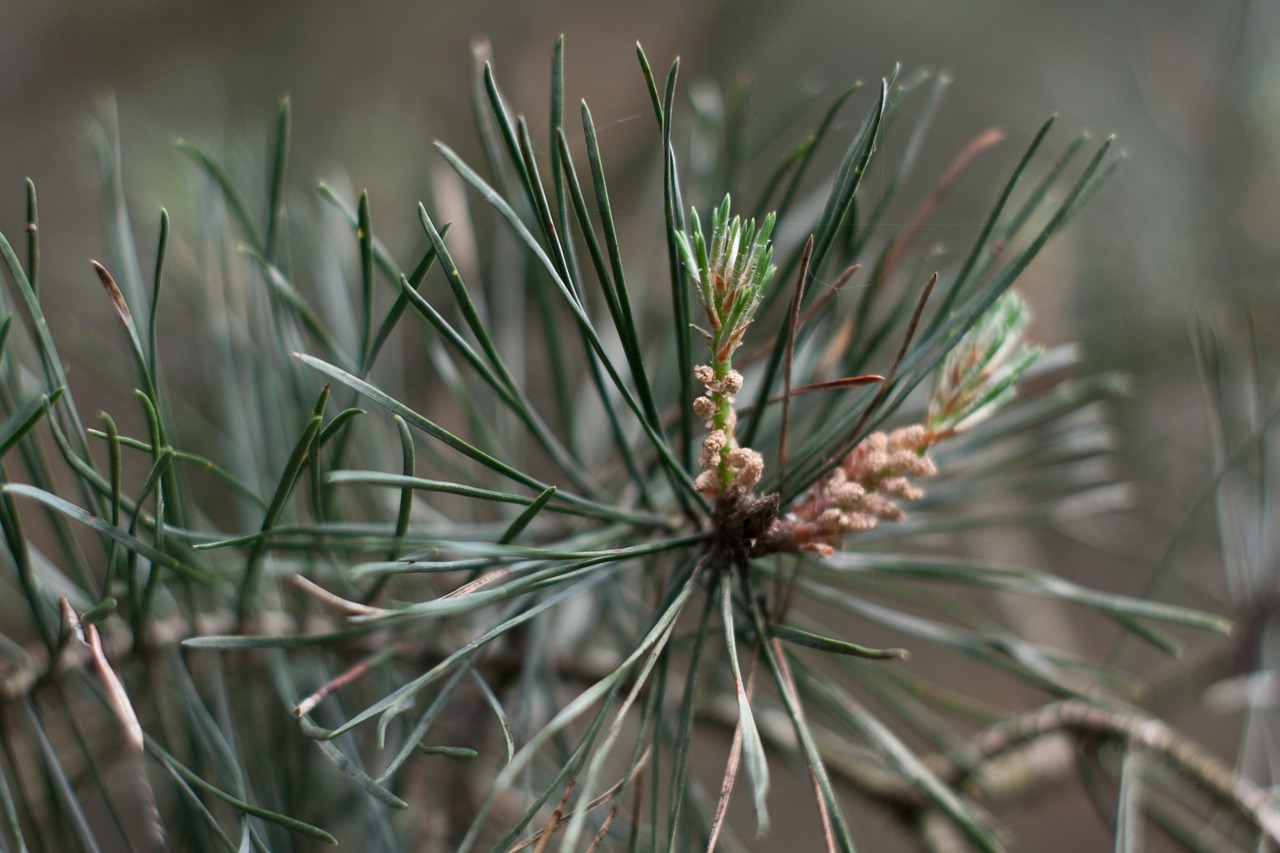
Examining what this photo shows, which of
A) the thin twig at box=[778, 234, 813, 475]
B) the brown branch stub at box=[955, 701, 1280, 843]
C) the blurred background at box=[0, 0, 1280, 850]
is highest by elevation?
the blurred background at box=[0, 0, 1280, 850]

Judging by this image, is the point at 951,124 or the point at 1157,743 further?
the point at 951,124

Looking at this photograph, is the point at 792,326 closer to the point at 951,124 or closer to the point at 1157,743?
the point at 1157,743

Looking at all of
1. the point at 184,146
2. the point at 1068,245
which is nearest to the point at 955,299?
the point at 184,146

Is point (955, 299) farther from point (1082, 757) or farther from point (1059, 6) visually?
point (1059, 6)

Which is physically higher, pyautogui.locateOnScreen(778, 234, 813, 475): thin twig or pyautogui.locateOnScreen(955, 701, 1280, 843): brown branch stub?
pyautogui.locateOnScreen(778, 234, 813, 475): thin twig

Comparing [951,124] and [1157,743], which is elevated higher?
[951,124]

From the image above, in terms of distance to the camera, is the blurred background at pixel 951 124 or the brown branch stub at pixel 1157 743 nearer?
the brown branch stub at pixel 1157 743

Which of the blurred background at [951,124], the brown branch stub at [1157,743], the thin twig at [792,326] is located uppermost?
the blurred background at [951,124]

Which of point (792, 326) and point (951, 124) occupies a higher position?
point (951, 124)

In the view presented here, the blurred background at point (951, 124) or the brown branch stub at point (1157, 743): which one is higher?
the blurred background at point (951, 124)

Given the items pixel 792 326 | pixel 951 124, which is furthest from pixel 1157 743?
pixel 951 124
